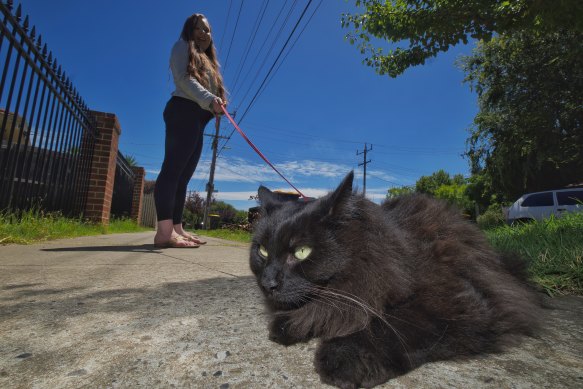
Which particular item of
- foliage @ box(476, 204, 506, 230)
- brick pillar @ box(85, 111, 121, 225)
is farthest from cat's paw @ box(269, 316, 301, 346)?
brick pillar @ box(85, 111, 121, 225)

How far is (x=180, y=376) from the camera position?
0.87 metres

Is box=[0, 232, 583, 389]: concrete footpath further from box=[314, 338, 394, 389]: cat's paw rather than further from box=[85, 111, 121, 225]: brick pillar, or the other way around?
box=[85, 111, 121, 225]: brick pillar

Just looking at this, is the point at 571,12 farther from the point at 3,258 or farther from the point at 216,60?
the point at 3,258

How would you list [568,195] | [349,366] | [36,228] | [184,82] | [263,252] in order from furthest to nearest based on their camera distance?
[568,195]
[36,228]
[184,82]
[263,252]
[349,366]

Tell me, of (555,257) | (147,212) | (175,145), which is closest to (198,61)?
(175,145)

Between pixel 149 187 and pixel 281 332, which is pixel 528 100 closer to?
pixel 281 332

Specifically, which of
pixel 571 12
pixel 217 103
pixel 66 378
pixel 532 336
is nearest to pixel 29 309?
pixel 66 378

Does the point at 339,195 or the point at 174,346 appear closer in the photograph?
the point at 174,346

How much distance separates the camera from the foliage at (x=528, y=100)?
11.5m

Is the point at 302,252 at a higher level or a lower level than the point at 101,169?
lower

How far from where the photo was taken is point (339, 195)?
1347mm

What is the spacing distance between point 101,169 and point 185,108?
3800 millimetres

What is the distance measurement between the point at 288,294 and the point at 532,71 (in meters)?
15.1

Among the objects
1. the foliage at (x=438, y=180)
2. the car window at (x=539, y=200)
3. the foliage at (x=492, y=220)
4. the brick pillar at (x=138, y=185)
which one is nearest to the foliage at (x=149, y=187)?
the brick pillar at (x=138, y=185)
